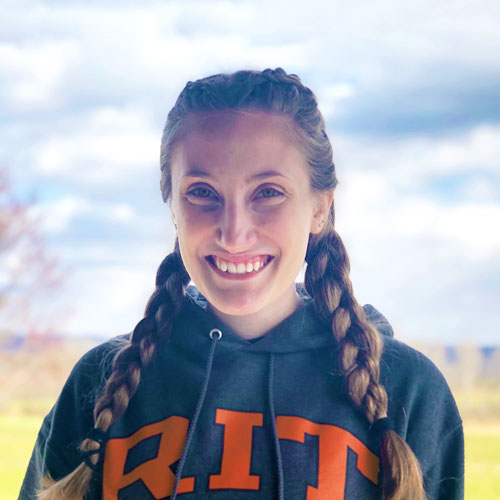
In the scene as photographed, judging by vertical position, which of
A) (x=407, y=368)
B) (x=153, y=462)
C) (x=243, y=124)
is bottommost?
(x=153, y=462)

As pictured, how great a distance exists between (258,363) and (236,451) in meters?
0.18

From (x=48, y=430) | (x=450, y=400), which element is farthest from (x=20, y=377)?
(x=450, y=400)

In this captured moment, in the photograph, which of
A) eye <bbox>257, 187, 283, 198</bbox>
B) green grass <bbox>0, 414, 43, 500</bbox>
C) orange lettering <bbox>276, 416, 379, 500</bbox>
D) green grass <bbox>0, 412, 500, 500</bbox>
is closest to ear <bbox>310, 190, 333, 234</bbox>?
eye <bbox>257, 187, 283, 198</bbox>

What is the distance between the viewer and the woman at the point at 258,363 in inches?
51.0

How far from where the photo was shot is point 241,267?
4.31 feet

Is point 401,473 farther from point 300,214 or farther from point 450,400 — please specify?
point 300,214

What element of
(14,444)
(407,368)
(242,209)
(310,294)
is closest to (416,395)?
(407,368)

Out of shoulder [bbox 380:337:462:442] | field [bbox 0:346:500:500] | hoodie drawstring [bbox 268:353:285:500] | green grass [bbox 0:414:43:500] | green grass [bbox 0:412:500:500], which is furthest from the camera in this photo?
green grass [bbox 0:414:43:500]

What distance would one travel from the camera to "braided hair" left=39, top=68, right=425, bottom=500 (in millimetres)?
1325

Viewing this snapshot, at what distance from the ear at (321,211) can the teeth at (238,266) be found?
164 mm

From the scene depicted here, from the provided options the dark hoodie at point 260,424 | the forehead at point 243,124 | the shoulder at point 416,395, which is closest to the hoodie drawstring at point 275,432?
the dark hoodie at point 260,424

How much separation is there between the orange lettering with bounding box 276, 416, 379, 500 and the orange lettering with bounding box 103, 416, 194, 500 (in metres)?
0.20

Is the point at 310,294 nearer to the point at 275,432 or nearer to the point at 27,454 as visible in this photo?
the point at 275,432

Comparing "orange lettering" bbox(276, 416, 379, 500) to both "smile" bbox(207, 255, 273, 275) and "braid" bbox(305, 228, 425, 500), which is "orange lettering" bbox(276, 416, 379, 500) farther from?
"smile" bbox(207, 255, 273, 275)
